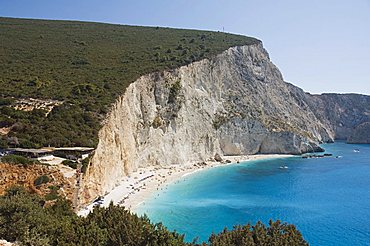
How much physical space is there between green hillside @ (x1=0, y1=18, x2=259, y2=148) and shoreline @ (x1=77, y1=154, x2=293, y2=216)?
6.17 m

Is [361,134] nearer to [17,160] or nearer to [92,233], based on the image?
[17,160]

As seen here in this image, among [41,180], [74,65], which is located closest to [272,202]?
[41,180]

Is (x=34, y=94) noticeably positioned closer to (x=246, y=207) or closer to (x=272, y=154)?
(x=246, y=207)

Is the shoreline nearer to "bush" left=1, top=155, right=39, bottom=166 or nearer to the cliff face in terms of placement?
the cliff face

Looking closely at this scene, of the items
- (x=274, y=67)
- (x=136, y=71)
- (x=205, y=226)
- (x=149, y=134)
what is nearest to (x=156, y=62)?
(x=136, y=71)

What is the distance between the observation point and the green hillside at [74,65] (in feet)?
93.4

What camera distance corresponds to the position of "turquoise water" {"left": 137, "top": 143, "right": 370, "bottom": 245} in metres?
25.5

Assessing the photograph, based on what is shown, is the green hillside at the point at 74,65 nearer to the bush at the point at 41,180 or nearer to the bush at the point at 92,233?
the bush at the point at 41,180

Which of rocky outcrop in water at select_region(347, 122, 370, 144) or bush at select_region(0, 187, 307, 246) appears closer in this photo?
bush at select_region(0, 187, 307, 246)

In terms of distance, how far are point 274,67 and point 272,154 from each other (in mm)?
30186

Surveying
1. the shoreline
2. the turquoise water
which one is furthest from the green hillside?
the turquoise water

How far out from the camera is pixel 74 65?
47375mm

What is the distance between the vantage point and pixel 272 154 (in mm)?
70125

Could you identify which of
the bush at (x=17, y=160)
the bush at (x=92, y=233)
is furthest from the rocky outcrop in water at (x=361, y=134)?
the bush at (x=17, y=160)
